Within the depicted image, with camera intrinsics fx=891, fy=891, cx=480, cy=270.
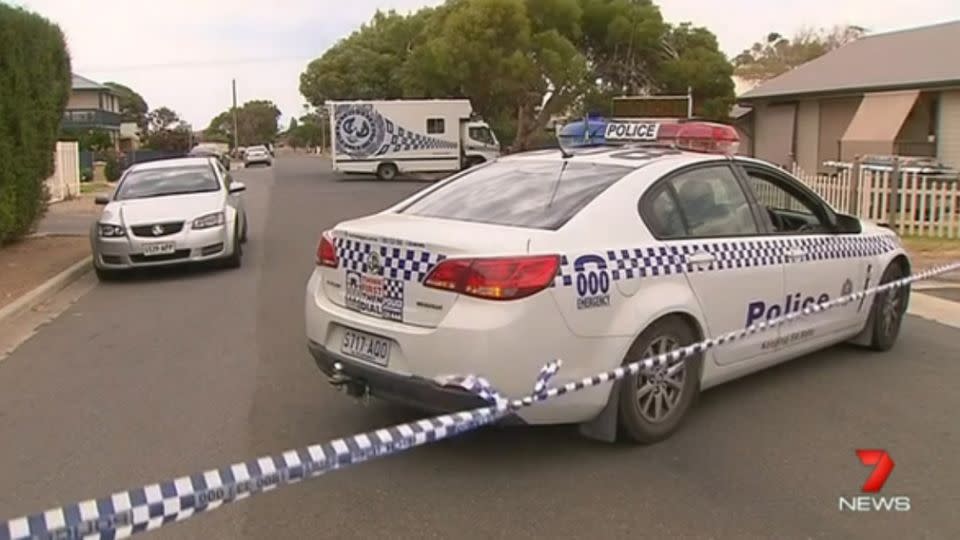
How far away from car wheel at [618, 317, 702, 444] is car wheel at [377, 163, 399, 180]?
30438 mm

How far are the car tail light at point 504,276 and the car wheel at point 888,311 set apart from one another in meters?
3.51

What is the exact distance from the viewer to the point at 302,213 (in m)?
20.1

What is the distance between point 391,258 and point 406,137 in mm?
30228

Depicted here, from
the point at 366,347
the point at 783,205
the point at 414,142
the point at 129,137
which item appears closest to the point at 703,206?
the point at 783,205

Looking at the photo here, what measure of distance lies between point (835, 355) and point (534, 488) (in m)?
3.45

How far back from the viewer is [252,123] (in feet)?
412

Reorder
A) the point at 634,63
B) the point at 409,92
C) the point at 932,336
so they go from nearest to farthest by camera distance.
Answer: the point at 932,336, the point at 634,63, the point at 409,92

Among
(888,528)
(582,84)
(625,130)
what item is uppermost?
(582,84)

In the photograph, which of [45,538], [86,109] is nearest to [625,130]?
[45,538]

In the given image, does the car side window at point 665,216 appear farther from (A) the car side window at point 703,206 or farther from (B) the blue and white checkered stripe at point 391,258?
(B) the blue and white checkered stripe at point 391,258

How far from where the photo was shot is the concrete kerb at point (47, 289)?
8.68 m

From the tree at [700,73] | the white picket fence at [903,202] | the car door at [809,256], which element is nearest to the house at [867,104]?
the tree at [700,73]

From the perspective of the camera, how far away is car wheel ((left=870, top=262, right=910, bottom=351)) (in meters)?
6.63

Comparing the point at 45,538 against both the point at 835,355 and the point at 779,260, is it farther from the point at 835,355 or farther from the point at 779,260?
the point at 835,355
